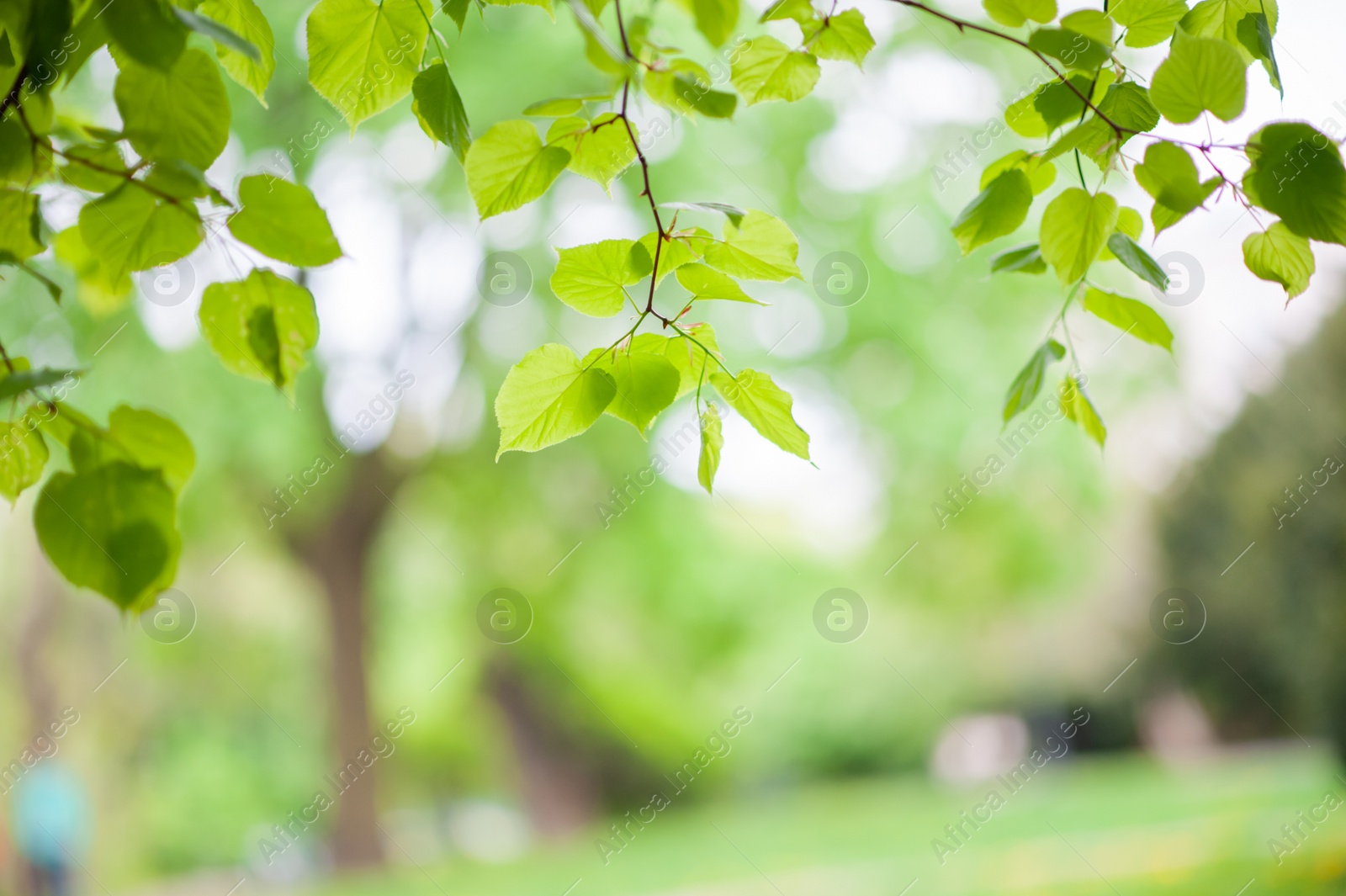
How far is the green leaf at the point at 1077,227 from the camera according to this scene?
704 millimetres

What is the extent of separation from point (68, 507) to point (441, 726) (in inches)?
719

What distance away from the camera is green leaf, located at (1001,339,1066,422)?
84cm

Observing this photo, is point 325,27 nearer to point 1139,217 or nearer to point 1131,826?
point 1139,217

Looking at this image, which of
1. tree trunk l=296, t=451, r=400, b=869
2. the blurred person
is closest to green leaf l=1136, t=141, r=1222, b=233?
tree trunk l=296, t=451, r=400, b=869

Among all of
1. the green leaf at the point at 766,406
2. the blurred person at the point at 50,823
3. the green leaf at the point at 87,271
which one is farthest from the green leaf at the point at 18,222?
the blurred person at the point at 50,823

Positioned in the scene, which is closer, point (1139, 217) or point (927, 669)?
point (1139, 217)

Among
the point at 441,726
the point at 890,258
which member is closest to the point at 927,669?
the point at 441,726

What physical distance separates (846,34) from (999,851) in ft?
23.6

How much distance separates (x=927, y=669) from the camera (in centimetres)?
1736

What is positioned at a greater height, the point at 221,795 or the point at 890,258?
the point at 890,258

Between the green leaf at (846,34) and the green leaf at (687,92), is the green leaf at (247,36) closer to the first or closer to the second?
the green leaf at (687,92)

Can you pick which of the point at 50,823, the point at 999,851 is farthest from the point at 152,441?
the point at 50,823

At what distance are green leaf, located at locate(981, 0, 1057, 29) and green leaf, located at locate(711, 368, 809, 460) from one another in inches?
12.9

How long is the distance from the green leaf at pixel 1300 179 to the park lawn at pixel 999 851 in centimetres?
458
